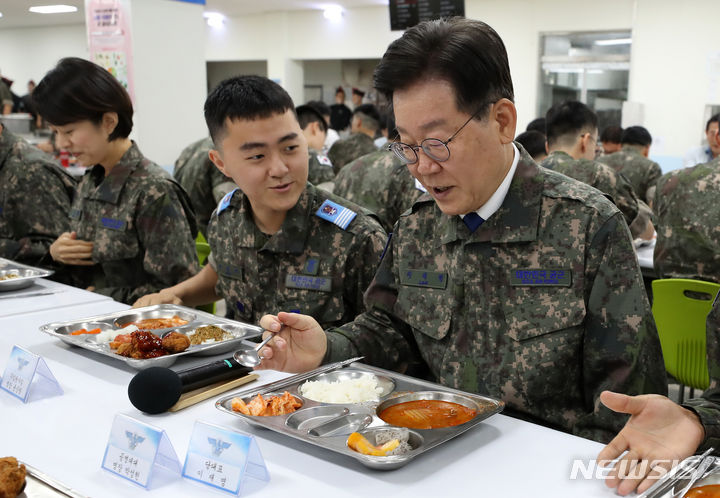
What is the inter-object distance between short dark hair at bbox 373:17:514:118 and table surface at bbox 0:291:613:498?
0.64m

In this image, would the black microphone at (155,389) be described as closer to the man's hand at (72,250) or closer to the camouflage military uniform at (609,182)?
the man's hand at (72,250)

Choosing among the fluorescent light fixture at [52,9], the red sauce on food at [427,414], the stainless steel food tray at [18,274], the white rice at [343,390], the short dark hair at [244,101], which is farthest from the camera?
the fluorescent light fixture at [52,9]

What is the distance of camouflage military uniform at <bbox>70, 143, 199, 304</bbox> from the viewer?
2.53m

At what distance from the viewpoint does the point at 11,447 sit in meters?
1.20

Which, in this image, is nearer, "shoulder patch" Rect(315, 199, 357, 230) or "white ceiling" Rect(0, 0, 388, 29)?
"shoulder patch" Rect(315, 199, 357, 230)

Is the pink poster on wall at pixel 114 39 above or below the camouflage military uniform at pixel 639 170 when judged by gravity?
above

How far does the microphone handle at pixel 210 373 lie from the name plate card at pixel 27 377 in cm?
28

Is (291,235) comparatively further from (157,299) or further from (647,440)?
(647,440)

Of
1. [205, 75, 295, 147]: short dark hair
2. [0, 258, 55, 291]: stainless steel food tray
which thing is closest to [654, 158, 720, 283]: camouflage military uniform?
[205, 75, 295, 147]: short dark hair

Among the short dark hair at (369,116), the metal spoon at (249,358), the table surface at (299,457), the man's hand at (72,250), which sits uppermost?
the short dark hair at (369,116)

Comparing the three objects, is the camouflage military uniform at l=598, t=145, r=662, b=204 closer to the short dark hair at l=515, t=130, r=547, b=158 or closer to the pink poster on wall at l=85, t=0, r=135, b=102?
the short dark hair at l=515, t=130, r=547, b=158

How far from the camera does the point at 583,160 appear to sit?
3936mm

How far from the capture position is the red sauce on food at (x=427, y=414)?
122cm

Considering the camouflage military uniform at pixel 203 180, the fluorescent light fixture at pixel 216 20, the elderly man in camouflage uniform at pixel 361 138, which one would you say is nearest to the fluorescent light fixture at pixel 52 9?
the fluorescent light fixture at pixel 216 20
